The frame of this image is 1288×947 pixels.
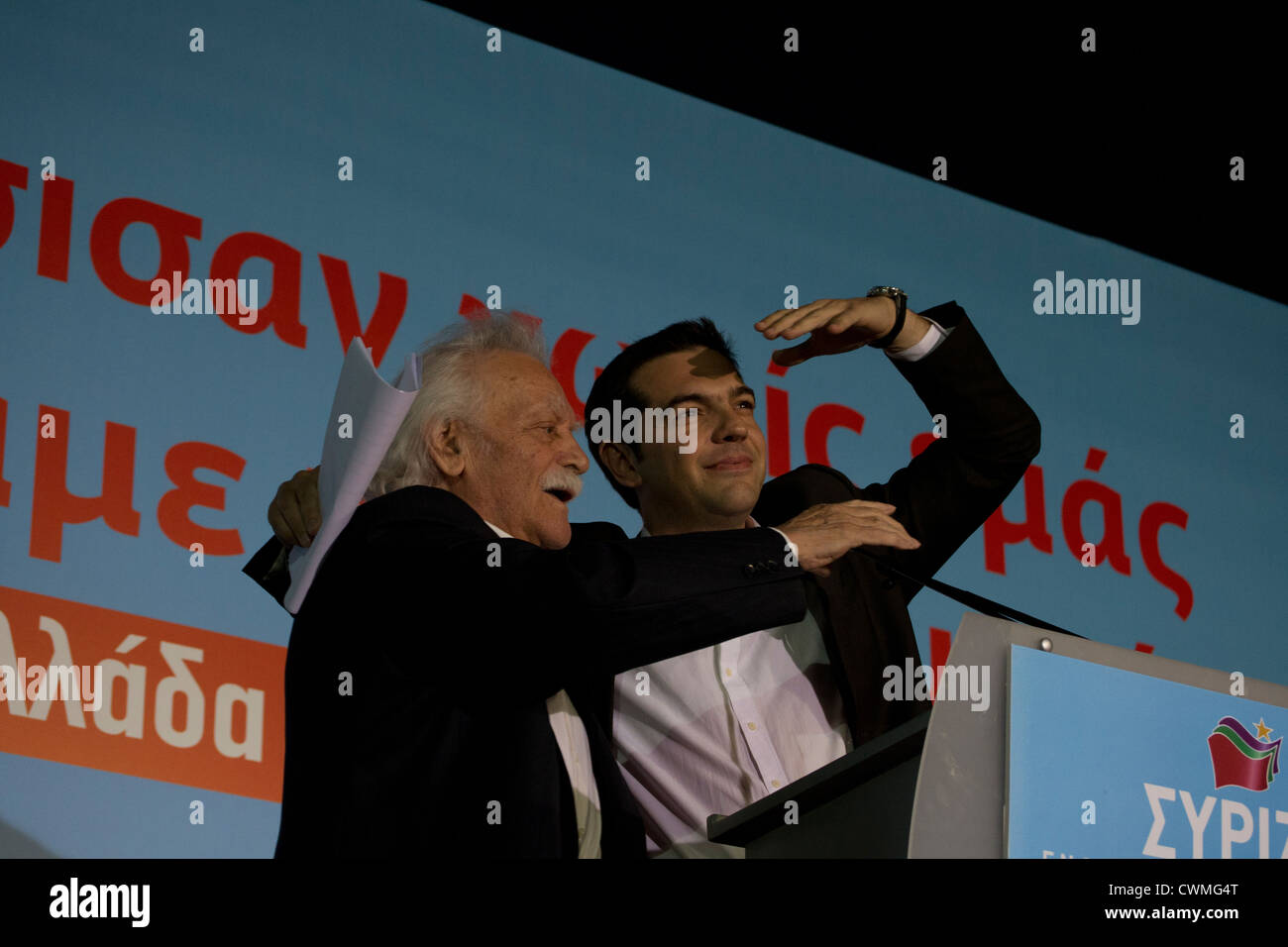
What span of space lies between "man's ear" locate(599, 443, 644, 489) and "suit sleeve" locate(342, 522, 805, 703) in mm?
842

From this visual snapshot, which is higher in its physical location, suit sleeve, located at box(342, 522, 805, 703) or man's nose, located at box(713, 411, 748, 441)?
man's nose, located at box(713, 411, 748, 441)

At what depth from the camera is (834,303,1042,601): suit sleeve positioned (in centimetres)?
248

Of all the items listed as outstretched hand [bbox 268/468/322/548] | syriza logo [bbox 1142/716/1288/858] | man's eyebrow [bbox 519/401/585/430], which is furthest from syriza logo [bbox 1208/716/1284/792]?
outstretched hand [bbox 268/468/322/548]

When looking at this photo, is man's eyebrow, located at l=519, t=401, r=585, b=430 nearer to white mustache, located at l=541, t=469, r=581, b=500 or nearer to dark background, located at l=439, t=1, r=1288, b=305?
white mustache, located at l=541, t=469, r=581, b=500

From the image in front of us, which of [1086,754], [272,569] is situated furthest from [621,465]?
[1086,754]

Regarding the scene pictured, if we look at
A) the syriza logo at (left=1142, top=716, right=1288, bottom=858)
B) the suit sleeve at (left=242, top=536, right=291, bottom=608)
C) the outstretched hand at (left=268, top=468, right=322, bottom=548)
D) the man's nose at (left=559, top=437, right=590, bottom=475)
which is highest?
the man's nose at (left=559, top=437, right=590, bottom=475)

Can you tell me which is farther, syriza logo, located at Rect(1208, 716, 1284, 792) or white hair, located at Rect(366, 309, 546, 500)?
white hair, located at Rect(366, 309, 546, 500)

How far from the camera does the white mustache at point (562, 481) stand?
213cm

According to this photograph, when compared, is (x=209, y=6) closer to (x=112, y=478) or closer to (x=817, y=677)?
(x=112, y=478)

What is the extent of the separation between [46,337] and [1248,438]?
10.0 feet

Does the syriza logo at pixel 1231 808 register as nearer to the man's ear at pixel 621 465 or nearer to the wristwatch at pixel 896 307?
the wristwatch at pixel 896 307

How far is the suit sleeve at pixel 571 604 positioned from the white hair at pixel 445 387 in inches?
12.9

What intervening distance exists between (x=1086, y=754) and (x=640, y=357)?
1358mm
